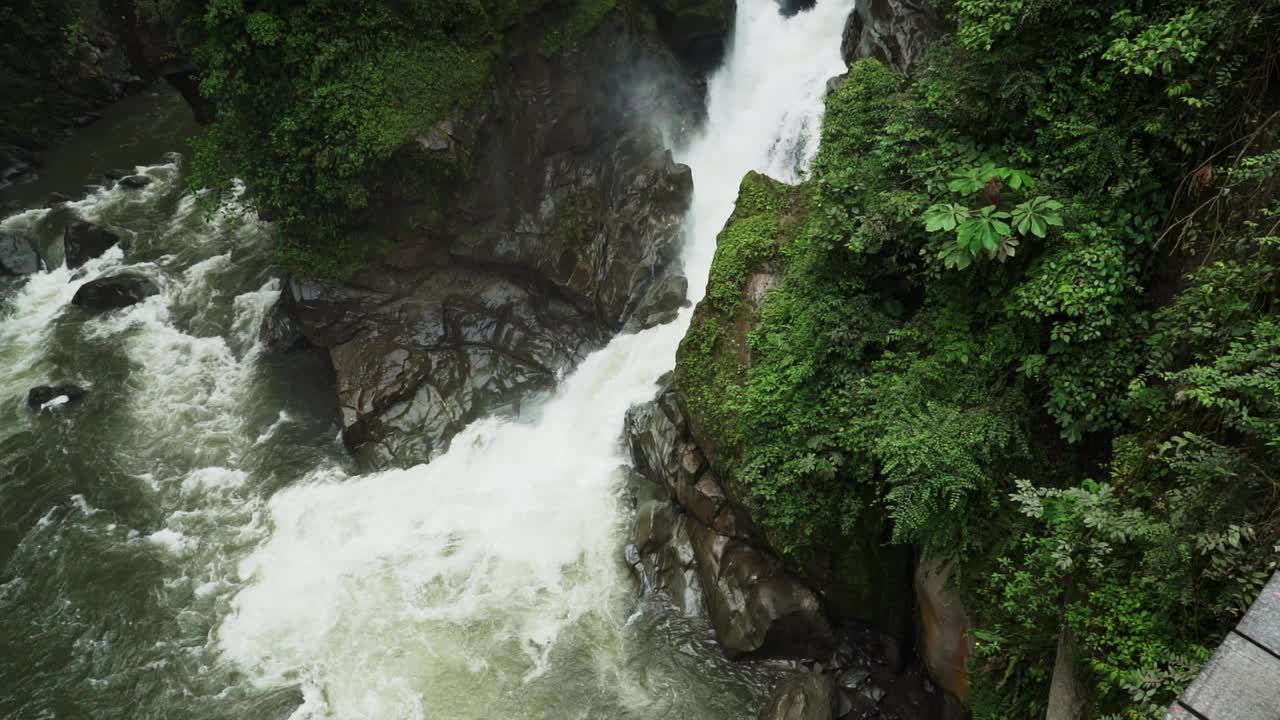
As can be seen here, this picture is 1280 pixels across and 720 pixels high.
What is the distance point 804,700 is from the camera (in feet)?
27.9

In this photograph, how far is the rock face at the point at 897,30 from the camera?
11258 millimetres

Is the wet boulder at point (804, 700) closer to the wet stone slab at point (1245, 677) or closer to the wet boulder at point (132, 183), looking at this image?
the wet stone slab at point (1245, 677)

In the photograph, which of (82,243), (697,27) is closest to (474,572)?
(697,27)

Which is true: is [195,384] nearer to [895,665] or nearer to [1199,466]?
[895,665]

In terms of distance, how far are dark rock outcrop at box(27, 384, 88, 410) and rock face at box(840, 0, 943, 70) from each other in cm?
1706

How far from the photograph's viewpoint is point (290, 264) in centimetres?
1464

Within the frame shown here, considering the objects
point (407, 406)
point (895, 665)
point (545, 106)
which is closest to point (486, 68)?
point (545, 106)

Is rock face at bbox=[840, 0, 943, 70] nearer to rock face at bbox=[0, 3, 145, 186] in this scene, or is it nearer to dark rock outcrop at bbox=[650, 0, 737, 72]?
dark rock outcrop at bbox=[650, 0, 737, 72]

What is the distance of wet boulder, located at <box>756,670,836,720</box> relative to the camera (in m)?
8.42

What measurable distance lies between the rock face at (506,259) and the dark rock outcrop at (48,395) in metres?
4.75

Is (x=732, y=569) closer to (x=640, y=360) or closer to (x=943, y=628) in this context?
(x=943, y=628)

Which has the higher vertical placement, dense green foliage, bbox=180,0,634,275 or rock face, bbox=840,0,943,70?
rock face, bbox=840,0,943,70

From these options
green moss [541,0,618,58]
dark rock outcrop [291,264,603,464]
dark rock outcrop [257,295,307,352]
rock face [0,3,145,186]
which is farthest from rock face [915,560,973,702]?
rock face [0,3,145,186]

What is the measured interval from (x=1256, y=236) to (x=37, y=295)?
22.5 metres
